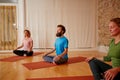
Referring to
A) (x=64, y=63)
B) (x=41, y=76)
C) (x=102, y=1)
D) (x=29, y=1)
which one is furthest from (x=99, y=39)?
(x=41, y=76)

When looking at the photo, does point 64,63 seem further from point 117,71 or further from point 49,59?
point 117,71

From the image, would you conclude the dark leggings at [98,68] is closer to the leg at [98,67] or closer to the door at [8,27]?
the leg at [98,67]

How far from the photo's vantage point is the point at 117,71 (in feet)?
6.38

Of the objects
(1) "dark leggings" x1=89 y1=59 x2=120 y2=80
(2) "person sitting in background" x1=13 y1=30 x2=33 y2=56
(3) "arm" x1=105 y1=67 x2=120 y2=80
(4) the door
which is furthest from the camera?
(4) the door

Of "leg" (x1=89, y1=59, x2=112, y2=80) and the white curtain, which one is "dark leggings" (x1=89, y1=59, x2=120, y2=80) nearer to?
"leg" (x1=89, y1=59, x2=112, y2=80)

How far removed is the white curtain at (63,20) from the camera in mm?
7316

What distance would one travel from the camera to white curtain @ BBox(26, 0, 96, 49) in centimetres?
732

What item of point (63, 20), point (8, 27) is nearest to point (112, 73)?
point (63, 20)

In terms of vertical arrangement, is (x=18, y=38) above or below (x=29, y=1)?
below

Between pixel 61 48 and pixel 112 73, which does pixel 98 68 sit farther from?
pixel 61 48

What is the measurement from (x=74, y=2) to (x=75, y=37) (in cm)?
124

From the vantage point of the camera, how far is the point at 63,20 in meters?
7.51

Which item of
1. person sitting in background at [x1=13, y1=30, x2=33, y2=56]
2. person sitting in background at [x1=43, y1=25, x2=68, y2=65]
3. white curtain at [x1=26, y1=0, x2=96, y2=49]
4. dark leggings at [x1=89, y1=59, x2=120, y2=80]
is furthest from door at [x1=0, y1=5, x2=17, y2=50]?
dark leggings at [x1=89, y1=59, x2=120, y2=80]

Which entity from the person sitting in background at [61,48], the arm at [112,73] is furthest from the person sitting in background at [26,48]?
the arm at [112,73]
